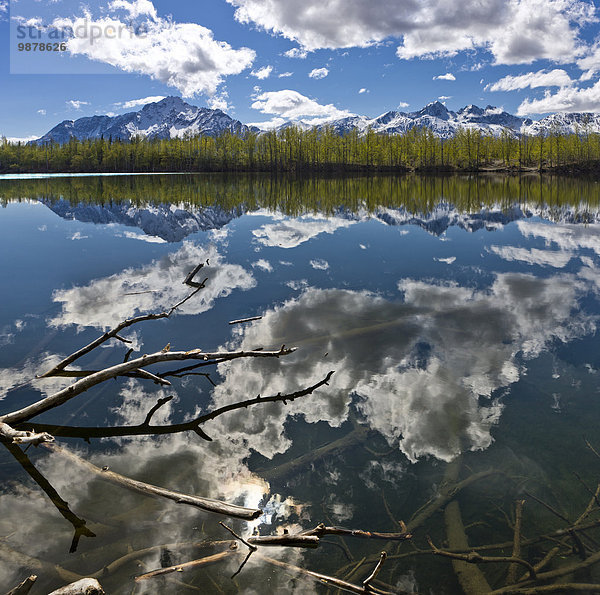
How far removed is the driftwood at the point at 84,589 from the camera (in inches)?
118

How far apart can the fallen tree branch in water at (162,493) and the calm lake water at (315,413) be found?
10 cm

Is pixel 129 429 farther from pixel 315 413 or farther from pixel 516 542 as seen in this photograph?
pixel 516 542

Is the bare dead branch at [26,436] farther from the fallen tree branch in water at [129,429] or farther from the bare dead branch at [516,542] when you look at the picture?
the bare dead branch at [516,542]

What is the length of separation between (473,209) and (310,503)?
121ft

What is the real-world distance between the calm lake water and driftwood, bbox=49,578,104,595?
0.80 meters

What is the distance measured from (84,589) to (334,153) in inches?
6605

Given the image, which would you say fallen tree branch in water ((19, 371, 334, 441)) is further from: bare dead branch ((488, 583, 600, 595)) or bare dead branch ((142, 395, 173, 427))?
bare dead branch ((488, 583, 600, 595))

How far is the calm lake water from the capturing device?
4.16m

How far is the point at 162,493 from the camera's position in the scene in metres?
4.82

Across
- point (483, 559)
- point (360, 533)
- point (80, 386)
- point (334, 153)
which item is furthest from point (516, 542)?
point (334, 153)

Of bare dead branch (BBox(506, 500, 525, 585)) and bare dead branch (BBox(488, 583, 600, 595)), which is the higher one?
bare dead branch (BBox(506, 500, 525, 585))

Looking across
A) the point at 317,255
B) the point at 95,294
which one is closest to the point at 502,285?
the point at 317,255

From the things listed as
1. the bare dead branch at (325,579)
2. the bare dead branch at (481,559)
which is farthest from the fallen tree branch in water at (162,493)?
the bare dead branch at (481,559)

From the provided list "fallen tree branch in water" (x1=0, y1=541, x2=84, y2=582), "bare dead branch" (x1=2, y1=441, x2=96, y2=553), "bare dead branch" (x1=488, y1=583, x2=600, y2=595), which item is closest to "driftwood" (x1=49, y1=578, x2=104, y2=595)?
"fallen tree branch in water" (x1=0, y1=541, x2=84, y2=582)
